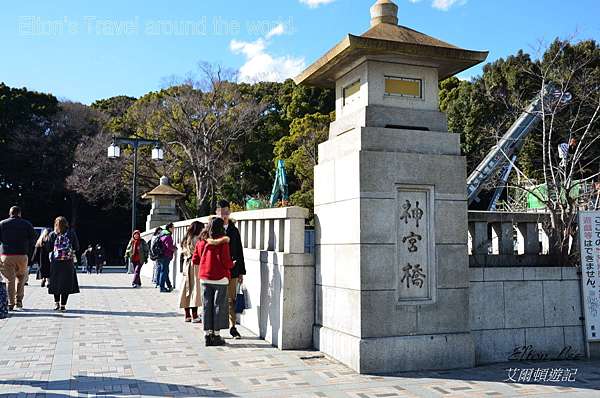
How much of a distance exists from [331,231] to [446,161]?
157 centimetres

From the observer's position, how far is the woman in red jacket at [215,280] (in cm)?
683

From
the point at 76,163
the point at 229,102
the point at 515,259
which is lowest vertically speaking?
the point at 515,259

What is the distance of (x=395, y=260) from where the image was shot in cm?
584

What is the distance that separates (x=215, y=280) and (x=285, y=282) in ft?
3.13

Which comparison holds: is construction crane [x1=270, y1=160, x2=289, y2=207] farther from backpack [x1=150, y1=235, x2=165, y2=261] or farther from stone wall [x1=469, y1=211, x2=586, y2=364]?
stone wall [x1=469, y1=211, x2=586, y2=364]

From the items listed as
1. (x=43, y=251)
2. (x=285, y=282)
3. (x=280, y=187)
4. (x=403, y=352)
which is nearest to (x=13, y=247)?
(x=43, y=251)

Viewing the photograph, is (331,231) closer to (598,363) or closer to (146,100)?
(598,363)

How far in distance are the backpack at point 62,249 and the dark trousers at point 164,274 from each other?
374 cm

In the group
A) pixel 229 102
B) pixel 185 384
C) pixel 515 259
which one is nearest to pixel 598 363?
pixel 515 259

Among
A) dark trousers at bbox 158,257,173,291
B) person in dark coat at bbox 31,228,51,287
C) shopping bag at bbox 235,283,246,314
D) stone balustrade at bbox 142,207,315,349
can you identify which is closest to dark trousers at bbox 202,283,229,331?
stone balustrade at bbox 142,207,315,349

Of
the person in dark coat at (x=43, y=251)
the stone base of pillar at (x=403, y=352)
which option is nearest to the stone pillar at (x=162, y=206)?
the person in dark coat at (x=43, y=251)

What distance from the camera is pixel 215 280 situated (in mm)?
6887

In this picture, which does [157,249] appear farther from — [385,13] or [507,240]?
[507,240]

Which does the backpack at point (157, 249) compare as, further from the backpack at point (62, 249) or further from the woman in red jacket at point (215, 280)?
the woman in red jacket at point (215, 280)
